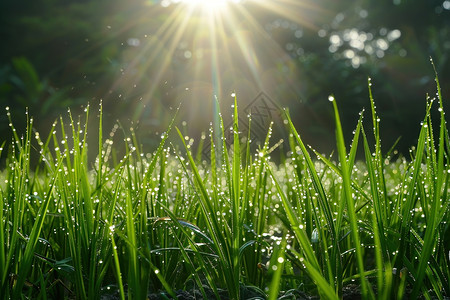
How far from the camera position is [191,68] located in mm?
9148

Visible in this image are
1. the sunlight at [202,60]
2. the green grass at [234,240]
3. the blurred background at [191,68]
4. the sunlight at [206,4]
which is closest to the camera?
the green grass at [234,240]

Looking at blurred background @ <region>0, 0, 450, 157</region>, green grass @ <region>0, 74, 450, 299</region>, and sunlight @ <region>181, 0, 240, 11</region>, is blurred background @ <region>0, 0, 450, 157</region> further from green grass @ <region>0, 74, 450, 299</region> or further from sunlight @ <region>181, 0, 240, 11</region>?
green grass @ <region>0, 74, 450, 299</region>

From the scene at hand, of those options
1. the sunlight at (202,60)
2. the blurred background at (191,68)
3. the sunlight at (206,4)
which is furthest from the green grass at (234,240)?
the sunlight at (206,4)

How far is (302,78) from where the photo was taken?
10719mm

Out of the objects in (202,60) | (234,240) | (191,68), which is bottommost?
(234,240)

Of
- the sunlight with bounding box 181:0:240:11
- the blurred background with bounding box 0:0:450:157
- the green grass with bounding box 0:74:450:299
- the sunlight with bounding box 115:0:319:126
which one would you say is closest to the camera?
the green grass with bounding box 0:74:450:299

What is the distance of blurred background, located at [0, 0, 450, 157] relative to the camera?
803cm

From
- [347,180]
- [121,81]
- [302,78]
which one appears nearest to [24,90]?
[121,81]

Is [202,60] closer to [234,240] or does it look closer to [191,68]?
[191,68]

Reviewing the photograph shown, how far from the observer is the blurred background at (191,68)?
803 centimetres

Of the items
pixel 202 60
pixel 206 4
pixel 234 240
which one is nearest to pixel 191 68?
pixel 202 60

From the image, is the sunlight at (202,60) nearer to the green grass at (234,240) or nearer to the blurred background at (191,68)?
the blurred background at (191,68)

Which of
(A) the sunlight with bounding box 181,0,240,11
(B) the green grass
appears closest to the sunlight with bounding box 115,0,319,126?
(A) the sunlight with bounding box 181,0,240,11

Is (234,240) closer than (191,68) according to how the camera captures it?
Yes
